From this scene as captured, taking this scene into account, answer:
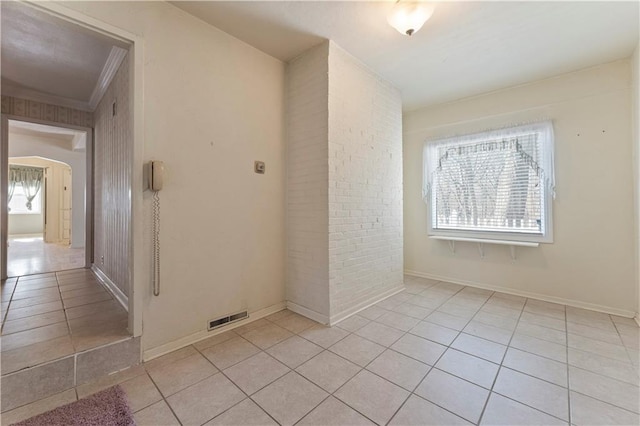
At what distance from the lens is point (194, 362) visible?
201cm

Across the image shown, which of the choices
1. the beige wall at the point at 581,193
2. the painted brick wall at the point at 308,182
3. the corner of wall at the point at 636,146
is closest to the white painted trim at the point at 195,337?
the painted brick wall at the point at 308,182

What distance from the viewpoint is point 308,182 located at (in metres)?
2.85

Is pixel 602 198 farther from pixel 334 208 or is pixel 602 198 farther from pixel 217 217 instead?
pixel 217 217

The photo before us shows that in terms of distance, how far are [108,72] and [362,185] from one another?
338 cm

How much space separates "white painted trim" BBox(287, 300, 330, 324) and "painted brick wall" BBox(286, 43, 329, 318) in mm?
28

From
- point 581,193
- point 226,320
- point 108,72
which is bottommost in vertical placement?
point 226,320

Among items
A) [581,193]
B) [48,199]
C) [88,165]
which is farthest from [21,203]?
[581,193]

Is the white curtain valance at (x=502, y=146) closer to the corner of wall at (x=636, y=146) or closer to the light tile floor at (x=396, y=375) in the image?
the corner of wall at (x=636, y=146)

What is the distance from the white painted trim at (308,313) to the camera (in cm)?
268

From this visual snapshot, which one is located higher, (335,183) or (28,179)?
(28,179)

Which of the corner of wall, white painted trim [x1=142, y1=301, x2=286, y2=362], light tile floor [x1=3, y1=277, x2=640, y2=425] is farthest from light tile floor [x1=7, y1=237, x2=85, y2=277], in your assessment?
the corner of wall

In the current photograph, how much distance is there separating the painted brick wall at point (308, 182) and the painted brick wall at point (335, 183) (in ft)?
0.03

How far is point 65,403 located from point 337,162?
273 cm

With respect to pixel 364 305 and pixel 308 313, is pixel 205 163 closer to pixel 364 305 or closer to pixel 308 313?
pixel 308 313
